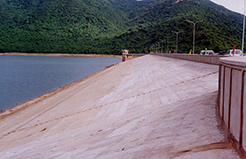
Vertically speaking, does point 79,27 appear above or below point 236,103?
above

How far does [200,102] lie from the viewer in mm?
6789

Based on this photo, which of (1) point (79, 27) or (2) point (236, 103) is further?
(1) point (79, 27)

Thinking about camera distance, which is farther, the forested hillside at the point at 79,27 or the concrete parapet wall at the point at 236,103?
the forested hillside at the point at 79,27

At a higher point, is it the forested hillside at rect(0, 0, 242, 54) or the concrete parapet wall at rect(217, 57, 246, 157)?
the forested hillside at rect(0, 0, 242, 54)

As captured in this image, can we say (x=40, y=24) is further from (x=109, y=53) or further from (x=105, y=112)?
(x=105, y=112)

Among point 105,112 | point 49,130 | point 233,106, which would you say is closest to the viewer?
point 233,106

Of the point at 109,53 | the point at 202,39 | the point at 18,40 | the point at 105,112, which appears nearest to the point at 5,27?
the point at 18,40

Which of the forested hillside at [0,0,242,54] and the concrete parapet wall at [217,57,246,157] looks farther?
the forested hillside at [0,0,242,54]

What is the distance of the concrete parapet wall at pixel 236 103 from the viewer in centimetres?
362

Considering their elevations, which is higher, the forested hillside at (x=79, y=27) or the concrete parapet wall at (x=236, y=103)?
the forested hillside at (x=79, y=27)

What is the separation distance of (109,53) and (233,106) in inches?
5559

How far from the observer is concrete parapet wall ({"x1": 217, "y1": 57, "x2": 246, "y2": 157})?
3617mm

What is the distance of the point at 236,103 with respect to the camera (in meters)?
3.88

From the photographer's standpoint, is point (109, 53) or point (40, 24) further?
point (40, 24)
